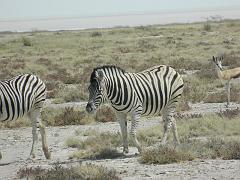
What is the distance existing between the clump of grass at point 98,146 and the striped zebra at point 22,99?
82 cm

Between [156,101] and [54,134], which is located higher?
[156,101]

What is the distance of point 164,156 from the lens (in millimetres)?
10266

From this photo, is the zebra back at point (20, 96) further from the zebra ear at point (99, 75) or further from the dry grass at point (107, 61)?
the dry grass at point (107, 61)

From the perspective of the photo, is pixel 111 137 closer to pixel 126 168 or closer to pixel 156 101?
pixel 156 101

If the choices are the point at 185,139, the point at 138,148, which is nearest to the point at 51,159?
the point at 138,148

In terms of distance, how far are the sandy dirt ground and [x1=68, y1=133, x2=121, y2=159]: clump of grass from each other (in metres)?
0.25

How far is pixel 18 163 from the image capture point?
11.3m

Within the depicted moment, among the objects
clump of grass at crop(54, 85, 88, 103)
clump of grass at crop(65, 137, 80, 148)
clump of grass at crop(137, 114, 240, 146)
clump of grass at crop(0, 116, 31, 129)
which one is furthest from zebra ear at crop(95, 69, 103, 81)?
clump of grass at crop(54, 85, 88, 103)

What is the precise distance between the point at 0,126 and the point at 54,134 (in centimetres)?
216

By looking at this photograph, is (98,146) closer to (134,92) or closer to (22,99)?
(134,92)

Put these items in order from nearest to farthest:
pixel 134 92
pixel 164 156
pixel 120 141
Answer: pixel 164 156 < pixel 134 92 < pixel 120 141

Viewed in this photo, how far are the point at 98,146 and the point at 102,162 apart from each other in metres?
1.44

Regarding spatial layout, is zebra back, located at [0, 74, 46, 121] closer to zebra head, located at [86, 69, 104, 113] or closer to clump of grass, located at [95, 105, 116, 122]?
zebra head, located at [86, 69, 104, 113]

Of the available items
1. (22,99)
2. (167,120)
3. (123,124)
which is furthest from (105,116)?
(22,99)
